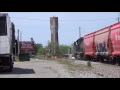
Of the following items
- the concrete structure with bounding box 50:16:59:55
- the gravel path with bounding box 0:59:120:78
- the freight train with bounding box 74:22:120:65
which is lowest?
the gravel path with bounding box 0:59:120:78

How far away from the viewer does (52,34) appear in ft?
329

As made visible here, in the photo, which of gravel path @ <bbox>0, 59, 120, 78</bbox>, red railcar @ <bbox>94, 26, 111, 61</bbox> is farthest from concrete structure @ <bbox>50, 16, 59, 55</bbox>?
gravel path @ <bbox>0, 59, 120, 78</bbox>

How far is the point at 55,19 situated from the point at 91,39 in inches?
2123

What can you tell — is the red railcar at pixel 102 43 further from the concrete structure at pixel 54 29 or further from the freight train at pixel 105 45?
the concrete structure at pixel 54 29

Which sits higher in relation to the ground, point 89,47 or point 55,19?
point 55,19

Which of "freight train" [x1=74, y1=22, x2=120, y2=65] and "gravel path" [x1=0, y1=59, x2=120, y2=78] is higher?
"freight train" [x1=74, y1=22, x2=120, y2=65]

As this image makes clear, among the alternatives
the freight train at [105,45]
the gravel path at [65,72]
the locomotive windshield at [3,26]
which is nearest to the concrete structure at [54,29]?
the freight train at [105,45]

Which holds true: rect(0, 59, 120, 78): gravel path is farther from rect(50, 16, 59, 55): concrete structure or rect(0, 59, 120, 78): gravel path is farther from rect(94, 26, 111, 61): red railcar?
rect(50, 16, 59, 55): concrete structure
